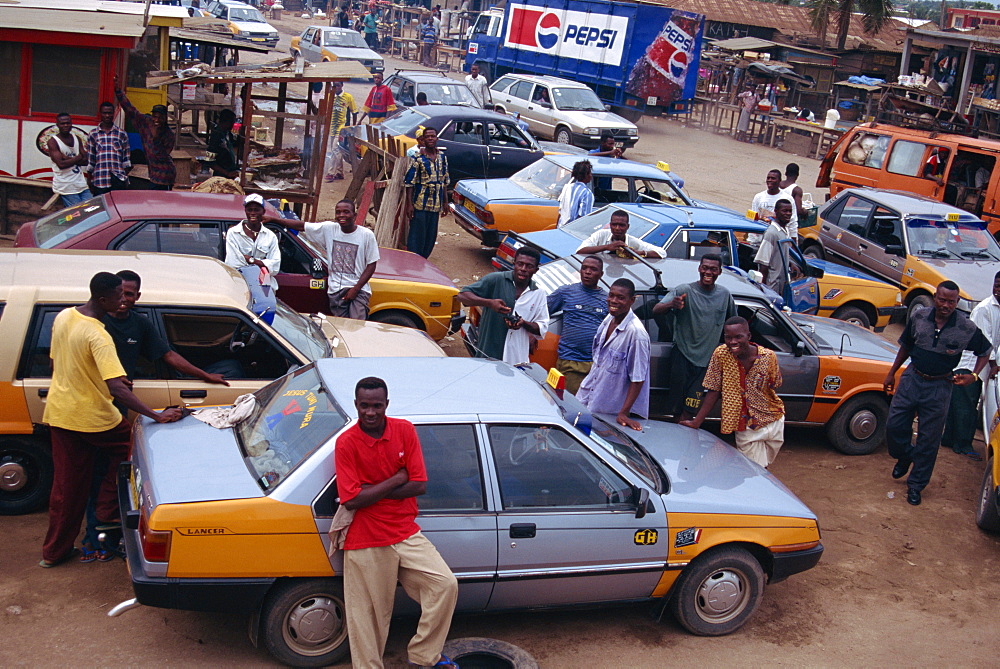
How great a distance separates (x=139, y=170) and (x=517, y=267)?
6208 millimetres

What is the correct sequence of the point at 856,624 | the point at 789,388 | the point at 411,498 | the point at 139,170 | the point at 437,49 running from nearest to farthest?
the point at 411,498 < the point at 856,624 < the point at 789,388 < the point at 139,170 < the point at 437,49

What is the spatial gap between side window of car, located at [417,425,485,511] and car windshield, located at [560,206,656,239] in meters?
5.49

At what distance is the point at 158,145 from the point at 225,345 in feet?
17.1

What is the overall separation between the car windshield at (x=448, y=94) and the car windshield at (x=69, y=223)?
12.8 m

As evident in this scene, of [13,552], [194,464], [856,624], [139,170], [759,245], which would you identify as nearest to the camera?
[194,464]

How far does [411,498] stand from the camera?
4.29 m

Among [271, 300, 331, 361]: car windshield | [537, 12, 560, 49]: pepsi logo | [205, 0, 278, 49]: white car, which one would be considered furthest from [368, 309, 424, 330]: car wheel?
[205, 0, 278, 49]: white car

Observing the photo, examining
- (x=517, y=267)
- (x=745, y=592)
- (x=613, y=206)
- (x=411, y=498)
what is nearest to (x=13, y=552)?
(x=411, y=498)

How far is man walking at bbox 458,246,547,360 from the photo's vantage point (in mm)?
6746

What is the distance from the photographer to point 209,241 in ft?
24.4

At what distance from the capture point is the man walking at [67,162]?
9875 mm

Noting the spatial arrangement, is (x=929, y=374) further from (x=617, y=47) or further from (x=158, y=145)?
(x=617, y=47)

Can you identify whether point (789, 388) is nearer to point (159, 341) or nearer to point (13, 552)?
point (159, 341)

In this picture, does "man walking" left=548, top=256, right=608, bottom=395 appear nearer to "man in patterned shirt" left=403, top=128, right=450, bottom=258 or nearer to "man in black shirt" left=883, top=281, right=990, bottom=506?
"man in black shirt" left=883, top=281, right=990, bottom=506
